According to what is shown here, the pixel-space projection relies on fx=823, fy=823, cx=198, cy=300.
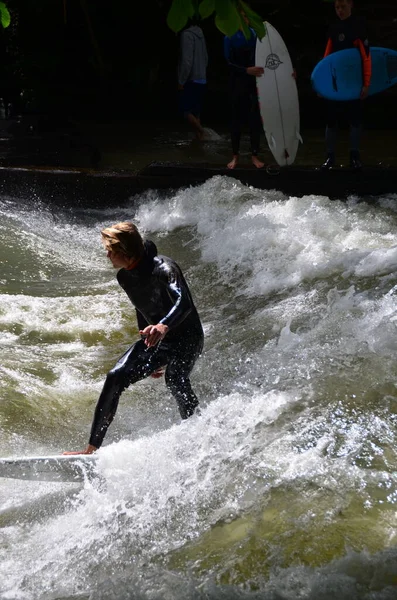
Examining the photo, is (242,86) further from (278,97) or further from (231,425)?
(231,425)

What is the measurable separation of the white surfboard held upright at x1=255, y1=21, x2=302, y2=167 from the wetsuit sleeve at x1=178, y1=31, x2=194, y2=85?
6.86 ft

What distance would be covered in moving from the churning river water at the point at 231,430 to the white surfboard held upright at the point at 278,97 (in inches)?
54.2

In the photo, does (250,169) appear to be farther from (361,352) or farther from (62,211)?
(361,352)

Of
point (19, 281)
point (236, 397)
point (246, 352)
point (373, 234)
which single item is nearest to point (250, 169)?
point (373, 234)

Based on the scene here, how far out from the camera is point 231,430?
13.8 feet

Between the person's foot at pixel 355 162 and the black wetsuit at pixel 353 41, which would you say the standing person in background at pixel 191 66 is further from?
the person's foot at pixel 355 162

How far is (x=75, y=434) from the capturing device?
15.8 ft

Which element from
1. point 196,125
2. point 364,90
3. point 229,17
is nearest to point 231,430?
point 229,17

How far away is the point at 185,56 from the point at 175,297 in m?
7.36

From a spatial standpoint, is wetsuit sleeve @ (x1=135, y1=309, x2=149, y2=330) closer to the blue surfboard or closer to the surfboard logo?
the blue surfboard

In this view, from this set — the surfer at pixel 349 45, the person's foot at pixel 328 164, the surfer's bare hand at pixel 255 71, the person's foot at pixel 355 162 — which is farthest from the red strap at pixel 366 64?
the surfer's bare hand at pixel 255 71

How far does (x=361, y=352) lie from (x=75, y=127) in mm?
8527

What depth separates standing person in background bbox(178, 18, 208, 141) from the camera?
10.8m

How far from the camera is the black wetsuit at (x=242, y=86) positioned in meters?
8.62
